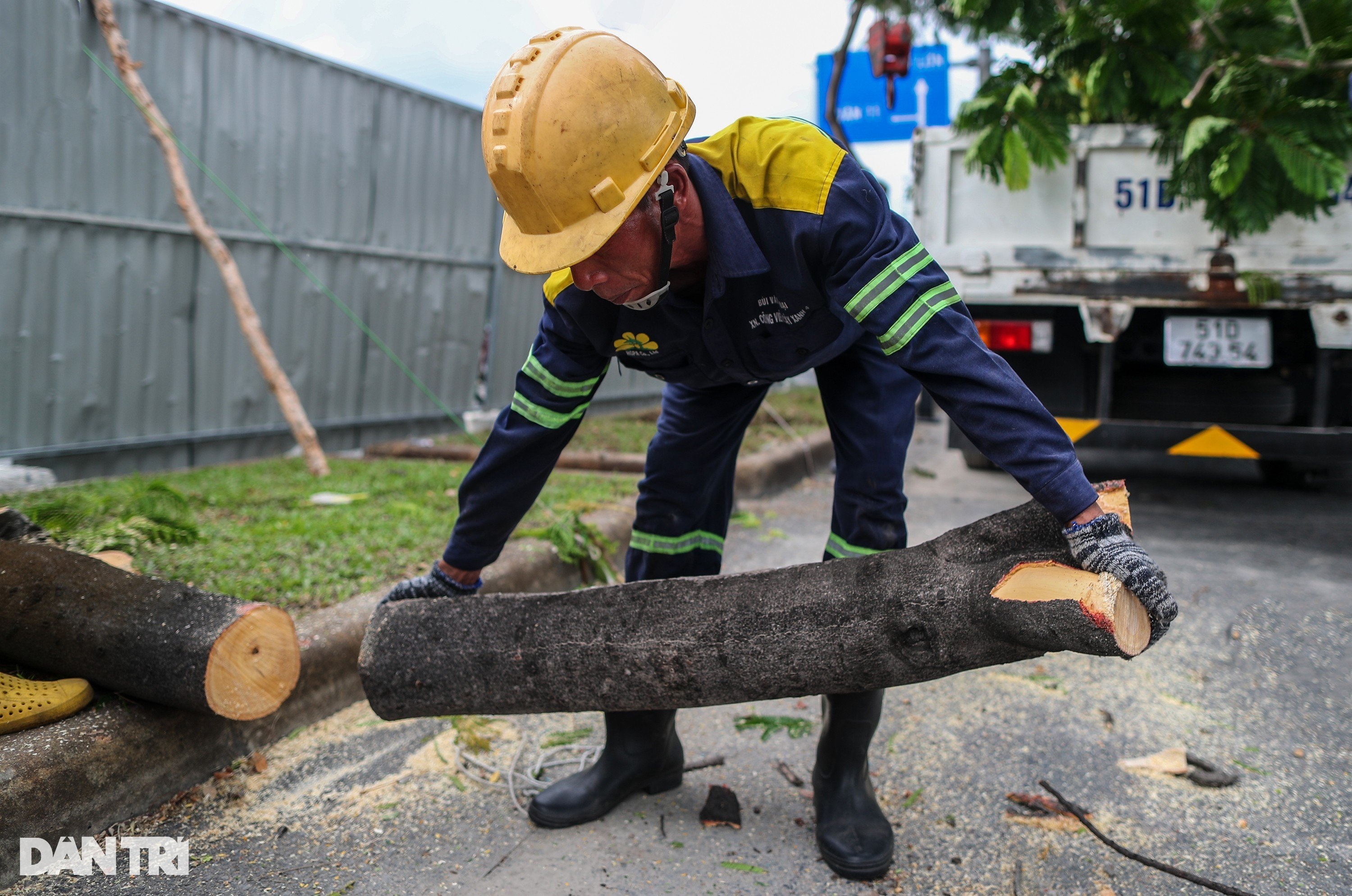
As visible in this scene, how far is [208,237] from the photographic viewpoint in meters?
5.07

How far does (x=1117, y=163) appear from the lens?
15.8 feet

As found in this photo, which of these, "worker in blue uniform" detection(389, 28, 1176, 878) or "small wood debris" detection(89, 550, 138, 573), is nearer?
"worker in blue uniform" detection(389, 28, 1176, 878)

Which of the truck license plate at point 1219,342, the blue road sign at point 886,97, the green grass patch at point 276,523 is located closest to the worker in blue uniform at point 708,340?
the green grass patch at point 276,523

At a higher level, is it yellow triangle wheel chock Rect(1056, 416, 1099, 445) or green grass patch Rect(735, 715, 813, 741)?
yellow triangle wheel chock Rect(1056, 416, 1099, 445)

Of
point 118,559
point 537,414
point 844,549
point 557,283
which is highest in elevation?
point 557,283

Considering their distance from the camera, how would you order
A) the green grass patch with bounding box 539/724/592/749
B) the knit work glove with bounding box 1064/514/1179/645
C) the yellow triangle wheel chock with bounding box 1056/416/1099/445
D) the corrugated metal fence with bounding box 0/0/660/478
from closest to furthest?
the knit work glove with bounding box 1064/514/1179/645 → the green grass patch with bounding box 539/724/592/749 → the yellow triangle wheel chock with bounding box 1056/416/1099/445 → the corrugated metal fence with bounding box 0/0/660/478

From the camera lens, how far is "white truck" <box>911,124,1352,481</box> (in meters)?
4.39

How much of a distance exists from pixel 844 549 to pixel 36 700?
181 centimetres

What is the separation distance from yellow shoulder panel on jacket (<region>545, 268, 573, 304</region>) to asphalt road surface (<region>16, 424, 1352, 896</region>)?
1218mm

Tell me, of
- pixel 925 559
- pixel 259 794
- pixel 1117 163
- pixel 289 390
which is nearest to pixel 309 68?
pixel 289 390

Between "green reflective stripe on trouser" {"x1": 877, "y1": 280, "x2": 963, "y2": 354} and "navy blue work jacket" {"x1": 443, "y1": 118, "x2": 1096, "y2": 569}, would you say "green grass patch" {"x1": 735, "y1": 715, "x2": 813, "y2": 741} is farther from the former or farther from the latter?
"green reflective stripe on trouser" {"x1": 877, "y1": 280, "x2": 963, "y2": 354}

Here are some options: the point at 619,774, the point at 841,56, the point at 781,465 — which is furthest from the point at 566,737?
the point at 841,56
